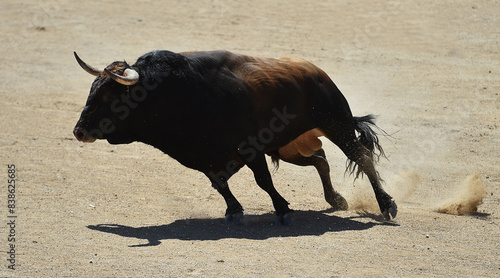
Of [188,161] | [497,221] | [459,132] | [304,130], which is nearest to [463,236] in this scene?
[497,221]

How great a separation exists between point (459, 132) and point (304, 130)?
191 inches

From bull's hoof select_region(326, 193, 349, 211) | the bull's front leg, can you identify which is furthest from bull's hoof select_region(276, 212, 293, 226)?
bull's hoof select_region(326, 193, 349, 211)

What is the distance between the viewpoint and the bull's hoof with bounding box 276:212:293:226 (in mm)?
8445

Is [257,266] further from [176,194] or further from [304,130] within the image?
[176,194]

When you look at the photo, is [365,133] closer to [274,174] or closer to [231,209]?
[274,174]

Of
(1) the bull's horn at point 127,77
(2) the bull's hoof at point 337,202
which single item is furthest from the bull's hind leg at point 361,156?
(1) the bull's horn at point 127,77

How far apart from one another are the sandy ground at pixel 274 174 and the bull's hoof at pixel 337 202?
0.72 feet

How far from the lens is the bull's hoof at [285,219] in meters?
8.45

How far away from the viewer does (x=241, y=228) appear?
826 cm

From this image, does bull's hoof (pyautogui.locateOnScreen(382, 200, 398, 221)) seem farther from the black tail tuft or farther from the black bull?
the black tail tuft

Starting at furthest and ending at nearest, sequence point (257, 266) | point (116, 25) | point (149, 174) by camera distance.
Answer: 1. point (116, 25)
2. point (149, 174)
3. point (257, 266)

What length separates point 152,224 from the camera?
837 cm

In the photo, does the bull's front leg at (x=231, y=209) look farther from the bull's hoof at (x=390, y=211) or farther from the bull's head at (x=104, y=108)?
the bull's hoof at (x=390, y=211)

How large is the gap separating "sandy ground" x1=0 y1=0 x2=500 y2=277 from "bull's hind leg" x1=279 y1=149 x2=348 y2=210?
→ 24 centimetres
